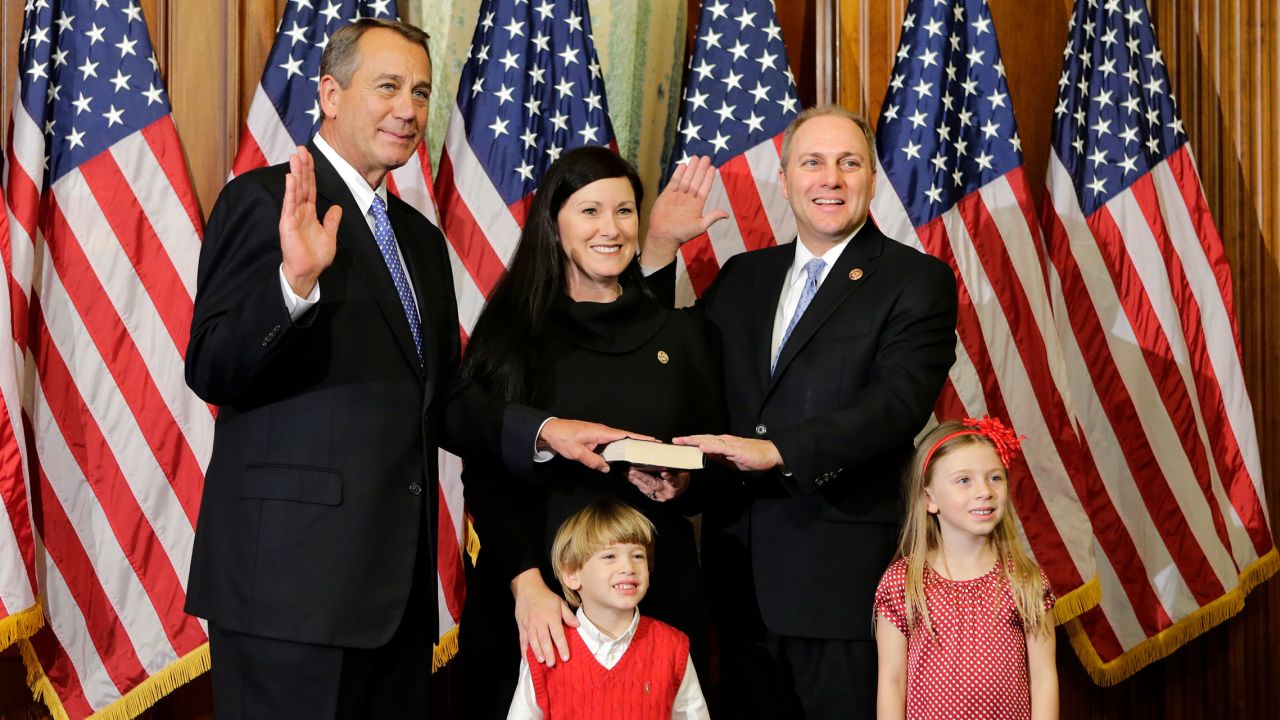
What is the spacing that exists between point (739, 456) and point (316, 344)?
34.6 inches

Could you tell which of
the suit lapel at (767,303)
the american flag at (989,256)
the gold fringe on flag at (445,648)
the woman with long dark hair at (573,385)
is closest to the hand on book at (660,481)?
the woman with long dark hair at (573,385)

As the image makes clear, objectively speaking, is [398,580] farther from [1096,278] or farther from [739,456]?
[1096,278]

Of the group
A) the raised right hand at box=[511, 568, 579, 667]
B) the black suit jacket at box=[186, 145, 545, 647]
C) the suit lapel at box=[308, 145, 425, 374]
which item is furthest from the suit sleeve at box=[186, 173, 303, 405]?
the raised right hand at box=[511, 568, 579, 667]

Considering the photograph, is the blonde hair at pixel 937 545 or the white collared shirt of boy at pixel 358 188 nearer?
the white collared shirt of boy at pixel 358 188

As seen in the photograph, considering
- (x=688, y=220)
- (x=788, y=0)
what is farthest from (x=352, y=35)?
(x=788, y=0)

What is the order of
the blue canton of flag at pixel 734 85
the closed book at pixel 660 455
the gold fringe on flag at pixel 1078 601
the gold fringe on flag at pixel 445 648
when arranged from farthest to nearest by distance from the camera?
the blue canton of flag at pixel 734 85 → the gold fringe on flag at pixel 1078 601 → the gold fringe on flag at pixel 445 648 → the closed book at pixel 660 455

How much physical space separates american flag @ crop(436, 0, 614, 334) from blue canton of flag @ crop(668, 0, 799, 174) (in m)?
0.30

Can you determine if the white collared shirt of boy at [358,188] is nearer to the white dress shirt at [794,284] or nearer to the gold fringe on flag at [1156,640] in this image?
the white dress shirt at [794,284]

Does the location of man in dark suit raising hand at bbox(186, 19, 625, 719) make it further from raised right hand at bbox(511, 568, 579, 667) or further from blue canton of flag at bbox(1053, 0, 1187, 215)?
blue canton of flag at bbox(1053, 0, 1187, 215)

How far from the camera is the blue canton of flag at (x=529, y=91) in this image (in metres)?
3.83

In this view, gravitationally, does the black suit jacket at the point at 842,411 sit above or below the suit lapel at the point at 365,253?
below

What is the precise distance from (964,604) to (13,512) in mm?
2485

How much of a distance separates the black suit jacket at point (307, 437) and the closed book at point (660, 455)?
40 cm

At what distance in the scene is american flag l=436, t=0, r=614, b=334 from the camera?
3809 mm
